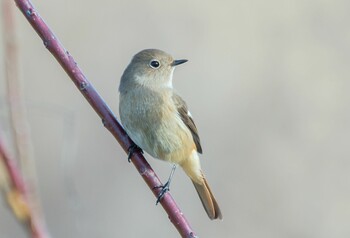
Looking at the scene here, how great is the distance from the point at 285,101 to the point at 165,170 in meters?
1.65

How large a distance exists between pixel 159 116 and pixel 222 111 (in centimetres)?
337

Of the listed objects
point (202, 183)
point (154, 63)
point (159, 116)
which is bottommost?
point (202, 183)

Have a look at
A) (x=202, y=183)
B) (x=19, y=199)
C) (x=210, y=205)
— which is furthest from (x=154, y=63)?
(x=19, y=199)

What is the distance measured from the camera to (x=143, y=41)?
740 cm

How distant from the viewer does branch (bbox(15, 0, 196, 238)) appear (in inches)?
78.7

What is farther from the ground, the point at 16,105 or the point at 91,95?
the point at 91,95

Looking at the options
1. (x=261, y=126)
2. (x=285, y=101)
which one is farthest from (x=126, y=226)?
(x=285, y=101)

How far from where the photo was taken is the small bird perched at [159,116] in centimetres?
388

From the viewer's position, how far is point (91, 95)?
239 cm

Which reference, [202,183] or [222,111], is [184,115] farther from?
[222,111]

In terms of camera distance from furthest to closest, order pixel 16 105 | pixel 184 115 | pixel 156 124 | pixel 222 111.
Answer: pixel 222 111 → pixel 184 115 → pixel 156 124 → pixel 16 105

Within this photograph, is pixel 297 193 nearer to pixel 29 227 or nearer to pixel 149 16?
pixel 149 16

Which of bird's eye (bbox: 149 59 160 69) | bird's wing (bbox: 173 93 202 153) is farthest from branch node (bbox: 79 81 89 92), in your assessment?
bird's eye (bbox: 149 59 160 69)

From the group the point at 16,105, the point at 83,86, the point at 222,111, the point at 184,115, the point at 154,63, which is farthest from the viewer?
the point at 222,111
